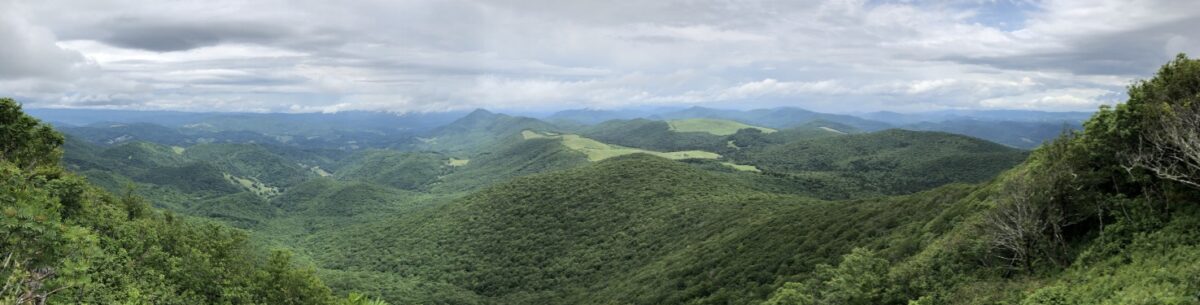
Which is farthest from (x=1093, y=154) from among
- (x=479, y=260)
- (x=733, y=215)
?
(x=479, y=260)

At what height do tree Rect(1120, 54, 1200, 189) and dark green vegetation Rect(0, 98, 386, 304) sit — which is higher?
tree Rect(1120, 54, 1200, 189)

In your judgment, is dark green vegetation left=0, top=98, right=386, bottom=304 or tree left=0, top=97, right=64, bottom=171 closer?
dark green vegetation left=0, top=98, right=386, bottom=304

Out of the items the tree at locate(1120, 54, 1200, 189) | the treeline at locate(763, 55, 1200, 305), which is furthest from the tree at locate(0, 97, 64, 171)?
the tree at locate(1120, 54, 1200, 189)

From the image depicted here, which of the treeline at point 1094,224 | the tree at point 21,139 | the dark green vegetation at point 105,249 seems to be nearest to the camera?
the dark green vegetation at point 105,249

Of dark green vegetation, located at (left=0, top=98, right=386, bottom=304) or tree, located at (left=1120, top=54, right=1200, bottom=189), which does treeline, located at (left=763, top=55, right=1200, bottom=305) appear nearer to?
tree, located at (left=1120, top=54, right=1200, bottom=189)

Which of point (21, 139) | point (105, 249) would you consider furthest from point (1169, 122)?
point (21, 139)

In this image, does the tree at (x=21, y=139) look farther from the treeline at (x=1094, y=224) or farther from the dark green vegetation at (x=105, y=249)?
the treeline at (x=1094, y=224)

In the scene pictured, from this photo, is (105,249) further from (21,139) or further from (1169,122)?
(1169,122)

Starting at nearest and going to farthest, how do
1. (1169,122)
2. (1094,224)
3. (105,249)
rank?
1. (1169,122)
2. (1094,224)
3. (105,249)

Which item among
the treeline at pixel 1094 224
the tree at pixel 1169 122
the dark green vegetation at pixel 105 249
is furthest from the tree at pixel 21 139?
the tree at pixel 1169 122

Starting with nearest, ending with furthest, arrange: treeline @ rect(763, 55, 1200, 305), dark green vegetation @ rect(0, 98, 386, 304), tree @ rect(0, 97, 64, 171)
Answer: dark green vegetation @ rect(0, 98, 386, 304) < treeline @ rect(763, 55, 1200, 305) < tree @ rect(0, 97, 64, 171)

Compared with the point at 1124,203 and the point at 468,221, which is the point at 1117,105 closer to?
the point at 1124,203
